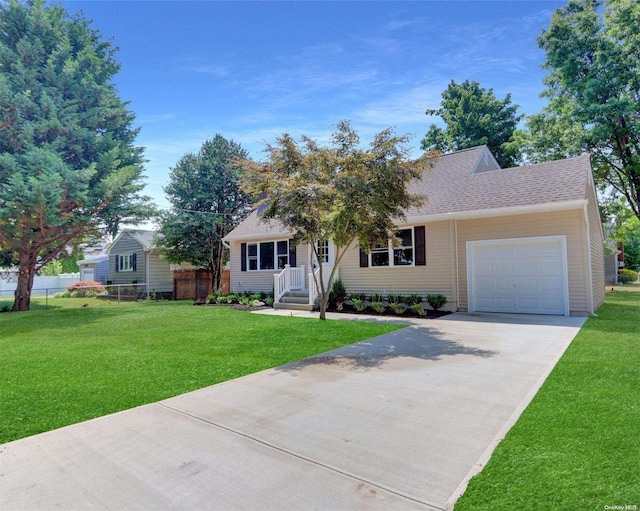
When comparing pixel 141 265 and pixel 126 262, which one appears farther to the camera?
pixel 126 262

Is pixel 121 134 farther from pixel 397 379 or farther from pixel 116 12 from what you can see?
pixel 397 379

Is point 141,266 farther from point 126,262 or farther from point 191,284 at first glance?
point 191,284

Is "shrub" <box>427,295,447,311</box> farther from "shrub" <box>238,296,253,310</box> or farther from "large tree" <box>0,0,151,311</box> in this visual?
"large tree" <box>0,0,151,311</box>

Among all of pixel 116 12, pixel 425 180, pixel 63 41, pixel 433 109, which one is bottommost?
pixel 425 180

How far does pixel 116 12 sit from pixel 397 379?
11.3 m

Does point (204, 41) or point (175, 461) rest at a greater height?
point (204, 41)

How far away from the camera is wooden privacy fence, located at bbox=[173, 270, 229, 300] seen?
21.9m

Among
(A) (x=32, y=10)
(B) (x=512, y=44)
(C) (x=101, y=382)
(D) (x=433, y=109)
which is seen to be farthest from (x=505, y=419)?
(D) (x=433, y=109)

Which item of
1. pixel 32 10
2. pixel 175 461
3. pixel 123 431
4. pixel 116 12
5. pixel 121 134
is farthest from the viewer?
pixel 121 134

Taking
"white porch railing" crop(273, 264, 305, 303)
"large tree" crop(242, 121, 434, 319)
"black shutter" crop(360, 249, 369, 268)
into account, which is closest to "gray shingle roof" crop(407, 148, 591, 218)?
"large tree" crop(242, 121, 434, 319)

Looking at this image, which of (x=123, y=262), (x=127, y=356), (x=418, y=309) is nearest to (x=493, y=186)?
(x=418, y=309)

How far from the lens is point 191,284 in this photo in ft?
74.0

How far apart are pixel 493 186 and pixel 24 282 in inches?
708

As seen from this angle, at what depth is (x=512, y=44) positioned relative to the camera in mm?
10305
